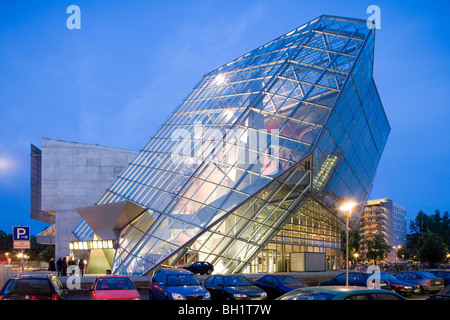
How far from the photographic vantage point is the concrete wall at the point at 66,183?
6206 centimetres

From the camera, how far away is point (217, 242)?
27359 millimetres

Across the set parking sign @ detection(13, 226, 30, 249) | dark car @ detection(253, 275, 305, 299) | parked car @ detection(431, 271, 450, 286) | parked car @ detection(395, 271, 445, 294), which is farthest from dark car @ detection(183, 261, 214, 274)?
parked car @ detection(431, 271, 450, 286)

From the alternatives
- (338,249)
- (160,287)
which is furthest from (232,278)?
(338,249)

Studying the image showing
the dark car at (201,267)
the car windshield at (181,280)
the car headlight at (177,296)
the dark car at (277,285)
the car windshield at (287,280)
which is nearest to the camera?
the car headlight at (177,296)

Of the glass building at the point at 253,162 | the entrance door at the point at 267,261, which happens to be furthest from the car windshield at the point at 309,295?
the entrance door at the point at 267,261

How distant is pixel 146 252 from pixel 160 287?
36.4 feet

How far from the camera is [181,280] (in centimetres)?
1664

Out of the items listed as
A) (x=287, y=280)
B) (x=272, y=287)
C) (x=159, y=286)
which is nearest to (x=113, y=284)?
(x=159, y=286)

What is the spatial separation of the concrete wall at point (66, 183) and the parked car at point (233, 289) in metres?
46.8

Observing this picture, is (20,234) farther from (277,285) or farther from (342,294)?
(342,294)

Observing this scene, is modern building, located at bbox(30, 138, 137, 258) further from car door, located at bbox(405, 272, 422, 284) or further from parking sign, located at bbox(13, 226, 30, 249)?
car door, located at bbox(405, 272, 422, 284)

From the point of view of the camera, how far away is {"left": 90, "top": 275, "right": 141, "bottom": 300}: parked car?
14.7 meters

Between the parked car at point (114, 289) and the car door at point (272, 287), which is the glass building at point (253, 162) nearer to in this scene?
the car door at point (272, 287)

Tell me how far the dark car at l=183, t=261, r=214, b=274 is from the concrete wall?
38.6 m
